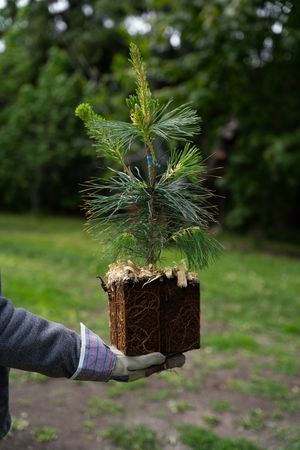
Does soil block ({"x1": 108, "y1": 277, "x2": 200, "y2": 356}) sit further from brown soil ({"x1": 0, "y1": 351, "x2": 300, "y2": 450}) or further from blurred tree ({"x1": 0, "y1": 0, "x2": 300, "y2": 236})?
blurred tree ({"x1": 0, "y1": 0, "x2": 300, "y2": 236})

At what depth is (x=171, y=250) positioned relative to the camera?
224 centimetres

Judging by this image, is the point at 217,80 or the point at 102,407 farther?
the point at 217,80

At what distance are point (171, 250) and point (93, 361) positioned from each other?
0.57 m

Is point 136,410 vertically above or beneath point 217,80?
beneath

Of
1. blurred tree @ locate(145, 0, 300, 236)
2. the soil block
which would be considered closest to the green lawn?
the soil block

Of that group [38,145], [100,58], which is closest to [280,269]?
[38,145]

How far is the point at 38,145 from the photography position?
1961 cm

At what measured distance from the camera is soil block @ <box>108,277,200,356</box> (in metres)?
2.06

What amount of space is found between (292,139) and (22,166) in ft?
39.4

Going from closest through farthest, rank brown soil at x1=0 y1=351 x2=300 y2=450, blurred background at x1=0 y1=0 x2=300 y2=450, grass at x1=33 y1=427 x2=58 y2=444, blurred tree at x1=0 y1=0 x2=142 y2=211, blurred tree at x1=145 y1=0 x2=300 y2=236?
grass at x1=33 y1=427 x2=58 y2=444 < brown soil at x1=0 y1=351 x2=300 y2=450 < blurred background at x1=0 y1=0 x2=300 y2=450 < blurred tree at x1=145 y1=0 x2=300 y2=236 < blurred tree at x1=0 y1=0 x2=142 y2=211

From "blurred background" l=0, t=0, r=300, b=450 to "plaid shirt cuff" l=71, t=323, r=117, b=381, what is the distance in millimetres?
404

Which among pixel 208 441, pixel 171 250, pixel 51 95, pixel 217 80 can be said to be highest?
pixel 51 95

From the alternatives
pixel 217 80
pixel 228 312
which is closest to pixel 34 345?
pixel 228 312

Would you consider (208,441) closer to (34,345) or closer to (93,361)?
(93,361)
